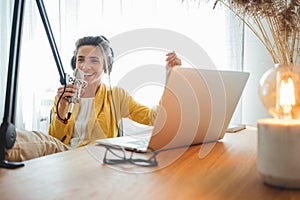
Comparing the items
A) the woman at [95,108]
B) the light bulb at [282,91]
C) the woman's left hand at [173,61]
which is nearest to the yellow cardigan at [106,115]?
the woman at [95,108]

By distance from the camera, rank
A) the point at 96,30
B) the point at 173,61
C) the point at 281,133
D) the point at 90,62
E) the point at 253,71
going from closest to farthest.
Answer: the point at 281,133 < the point at 173,61 < the point at 90,62 < the point at 253,71 < the point at 96,30

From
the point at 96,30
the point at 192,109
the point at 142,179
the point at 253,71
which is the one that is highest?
the point at 96,30

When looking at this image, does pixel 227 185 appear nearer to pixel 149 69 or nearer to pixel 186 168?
pixel 186 168

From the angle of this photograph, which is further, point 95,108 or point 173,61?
point 95,108

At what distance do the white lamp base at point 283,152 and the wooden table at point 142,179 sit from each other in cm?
2

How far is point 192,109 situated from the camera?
76cm

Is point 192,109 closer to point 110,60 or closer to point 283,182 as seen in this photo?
point 283,182

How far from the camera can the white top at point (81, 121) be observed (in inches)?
53.9

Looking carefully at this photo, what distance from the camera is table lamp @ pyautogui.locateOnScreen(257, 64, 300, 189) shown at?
1.66 ft

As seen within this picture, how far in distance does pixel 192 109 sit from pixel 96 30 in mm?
1588

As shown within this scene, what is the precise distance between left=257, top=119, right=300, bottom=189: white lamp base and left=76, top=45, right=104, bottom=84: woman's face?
1180 mm

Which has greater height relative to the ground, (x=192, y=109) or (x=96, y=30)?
(x=96, y=30)

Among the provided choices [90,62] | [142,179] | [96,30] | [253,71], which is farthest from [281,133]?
[96,30]

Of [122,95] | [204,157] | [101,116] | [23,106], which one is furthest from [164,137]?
[23,106]
